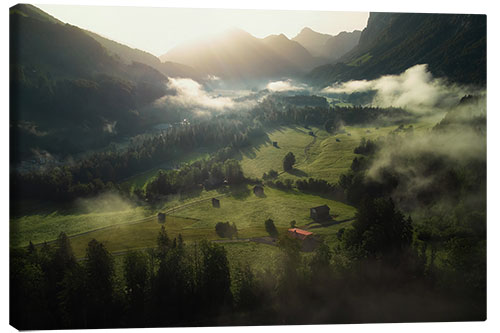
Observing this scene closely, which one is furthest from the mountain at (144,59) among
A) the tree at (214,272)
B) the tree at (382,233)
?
the tree at (382,233)

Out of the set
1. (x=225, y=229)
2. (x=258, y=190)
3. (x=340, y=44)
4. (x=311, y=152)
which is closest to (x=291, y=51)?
(x=340, y=44)

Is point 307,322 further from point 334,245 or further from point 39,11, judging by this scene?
point 39,11

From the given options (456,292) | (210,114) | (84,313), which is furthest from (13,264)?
(456,292)

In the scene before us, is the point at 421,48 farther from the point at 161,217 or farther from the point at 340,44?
the point at 161,217

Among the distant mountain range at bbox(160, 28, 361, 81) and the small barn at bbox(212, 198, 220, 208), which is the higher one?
the distant mountain range at bbox(160, 28, 361, 81)

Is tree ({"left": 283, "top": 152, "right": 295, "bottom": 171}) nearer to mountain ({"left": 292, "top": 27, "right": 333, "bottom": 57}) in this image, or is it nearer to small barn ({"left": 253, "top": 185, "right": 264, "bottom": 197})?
small barn ({"left": 253, "top": 185, "right": 264, "bottom": 197})

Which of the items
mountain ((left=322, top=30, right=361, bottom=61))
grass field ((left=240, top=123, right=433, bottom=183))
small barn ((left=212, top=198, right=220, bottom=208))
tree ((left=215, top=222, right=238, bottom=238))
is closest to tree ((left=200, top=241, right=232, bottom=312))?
tree ((left=215, top=222, right=238, bottom=238))
